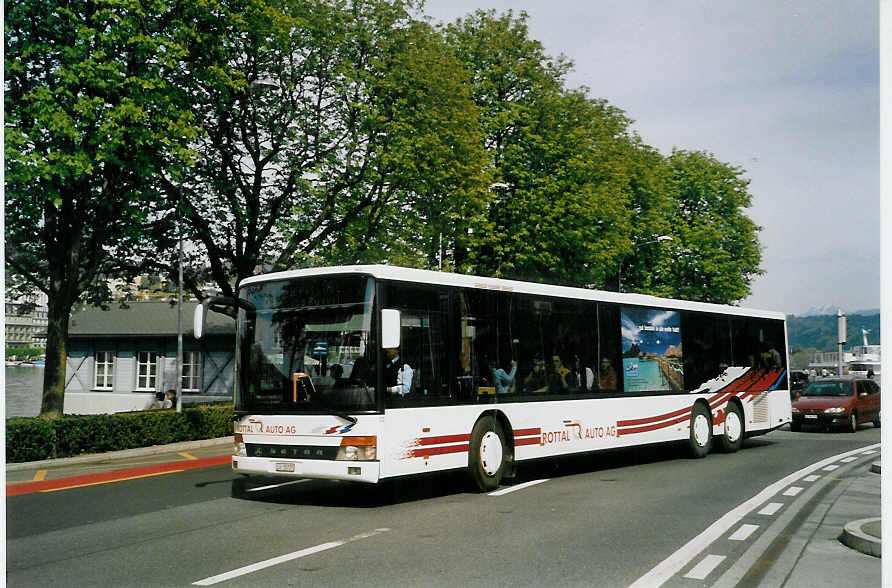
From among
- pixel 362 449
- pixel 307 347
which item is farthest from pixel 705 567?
pixel 307 347

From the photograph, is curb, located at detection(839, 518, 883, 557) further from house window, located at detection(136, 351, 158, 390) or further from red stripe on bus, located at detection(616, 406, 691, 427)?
house window, located at detection(136, 351, 158, 390)

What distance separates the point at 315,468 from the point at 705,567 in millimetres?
5067

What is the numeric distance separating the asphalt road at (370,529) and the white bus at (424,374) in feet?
2.18

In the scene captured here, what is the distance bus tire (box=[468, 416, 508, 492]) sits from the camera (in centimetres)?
1217

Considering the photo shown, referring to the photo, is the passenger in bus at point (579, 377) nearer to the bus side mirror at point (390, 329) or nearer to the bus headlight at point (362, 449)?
the bus side mirror at point (390, 329)

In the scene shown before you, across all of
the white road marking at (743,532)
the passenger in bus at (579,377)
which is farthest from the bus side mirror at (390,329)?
the passenger in bus at (579,377)

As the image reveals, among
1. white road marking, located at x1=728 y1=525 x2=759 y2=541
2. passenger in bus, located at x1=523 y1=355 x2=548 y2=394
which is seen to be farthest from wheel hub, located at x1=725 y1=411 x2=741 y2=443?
white road marking, located at x1=728 y1=525 x2=759 y2=541

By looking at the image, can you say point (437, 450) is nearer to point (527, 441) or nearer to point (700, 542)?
point (527, 441)

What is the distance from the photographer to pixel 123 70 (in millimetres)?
17688

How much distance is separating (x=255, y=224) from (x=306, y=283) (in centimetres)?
1449

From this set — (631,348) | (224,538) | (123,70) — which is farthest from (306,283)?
(123,70)

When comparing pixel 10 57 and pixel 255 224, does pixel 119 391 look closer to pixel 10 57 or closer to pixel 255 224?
pixel 255 224

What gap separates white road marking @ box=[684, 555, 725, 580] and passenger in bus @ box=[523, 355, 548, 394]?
5.55 m

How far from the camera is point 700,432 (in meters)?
17.6
